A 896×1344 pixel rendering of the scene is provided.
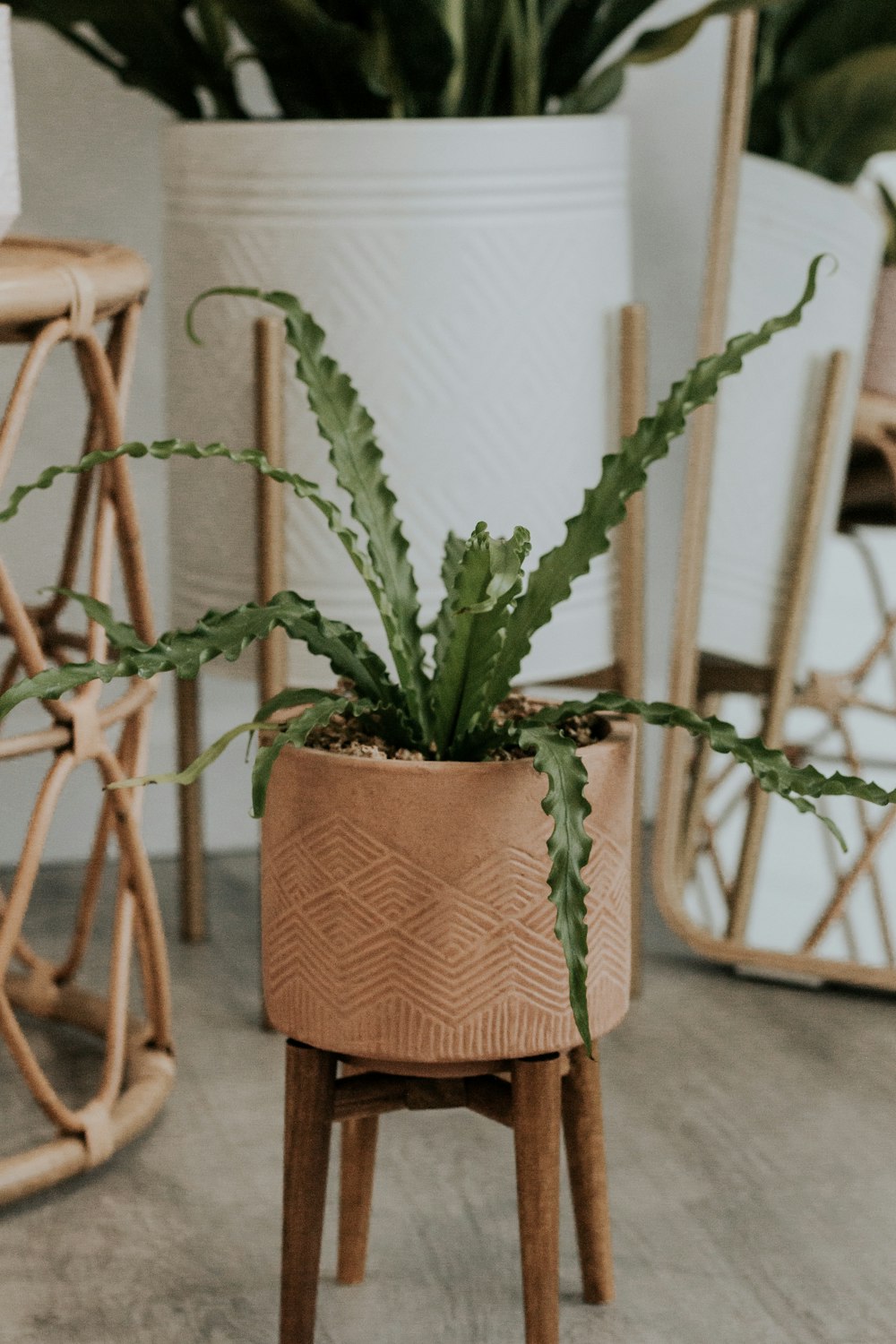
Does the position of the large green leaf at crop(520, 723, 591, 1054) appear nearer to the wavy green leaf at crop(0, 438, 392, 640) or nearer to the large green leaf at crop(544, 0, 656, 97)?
the wavy green leaf at crop(0, 438, 392, 640)

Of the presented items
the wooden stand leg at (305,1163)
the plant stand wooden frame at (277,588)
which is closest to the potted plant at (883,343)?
the plant stand wooden frame at (277,588)

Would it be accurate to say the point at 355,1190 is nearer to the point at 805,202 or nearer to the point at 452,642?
the point at 452,642

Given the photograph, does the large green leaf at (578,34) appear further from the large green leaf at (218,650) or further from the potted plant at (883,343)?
the large green leaf at (218,650)

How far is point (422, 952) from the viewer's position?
2.66 feet

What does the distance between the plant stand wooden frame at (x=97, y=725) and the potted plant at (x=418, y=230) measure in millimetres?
181

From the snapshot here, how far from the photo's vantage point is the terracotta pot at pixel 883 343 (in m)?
1.48

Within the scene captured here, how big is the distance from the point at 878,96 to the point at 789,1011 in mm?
748

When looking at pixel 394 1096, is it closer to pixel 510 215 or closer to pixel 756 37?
pixel 510 215

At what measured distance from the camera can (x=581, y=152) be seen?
131 cm

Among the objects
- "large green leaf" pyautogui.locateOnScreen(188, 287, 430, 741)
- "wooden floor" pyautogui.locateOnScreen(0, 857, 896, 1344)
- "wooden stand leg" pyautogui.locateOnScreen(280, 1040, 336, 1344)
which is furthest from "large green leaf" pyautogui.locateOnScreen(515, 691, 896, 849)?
"wooden floor" pyautogui.locateOnScreen(0, 857, 896, 1344)

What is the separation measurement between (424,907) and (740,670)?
2.44ft

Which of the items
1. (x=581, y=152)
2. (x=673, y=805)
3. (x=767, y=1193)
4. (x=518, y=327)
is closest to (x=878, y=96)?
(x=581, y=152)

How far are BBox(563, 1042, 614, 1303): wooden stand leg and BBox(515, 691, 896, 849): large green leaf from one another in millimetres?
188

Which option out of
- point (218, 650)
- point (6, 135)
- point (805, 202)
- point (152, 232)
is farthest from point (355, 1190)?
point (152, 232)
